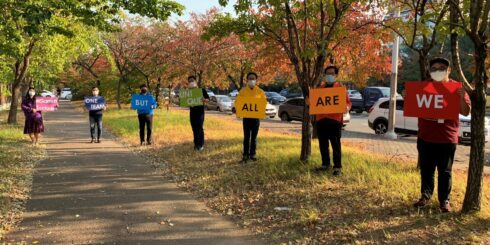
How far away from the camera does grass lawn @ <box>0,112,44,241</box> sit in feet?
18.6

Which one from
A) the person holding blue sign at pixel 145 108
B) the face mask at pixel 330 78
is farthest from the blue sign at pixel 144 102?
the face mask at pixel 330 78

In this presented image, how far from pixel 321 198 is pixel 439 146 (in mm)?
1702

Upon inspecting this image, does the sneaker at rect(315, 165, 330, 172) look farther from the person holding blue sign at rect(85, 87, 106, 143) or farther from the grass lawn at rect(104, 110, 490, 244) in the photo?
the person holding blue sign at rect(85, 87, 106, 143)

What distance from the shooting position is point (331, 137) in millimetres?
7012

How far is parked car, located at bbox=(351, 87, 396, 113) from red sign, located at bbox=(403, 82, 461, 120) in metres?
27.8

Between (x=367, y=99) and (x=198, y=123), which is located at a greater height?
(x=367, y=99)

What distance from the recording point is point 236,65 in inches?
1320

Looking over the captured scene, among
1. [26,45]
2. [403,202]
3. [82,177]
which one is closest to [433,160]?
[403,202]

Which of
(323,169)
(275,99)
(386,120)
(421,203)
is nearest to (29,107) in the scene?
(323,169)

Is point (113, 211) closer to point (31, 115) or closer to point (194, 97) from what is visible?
point (194, 97)

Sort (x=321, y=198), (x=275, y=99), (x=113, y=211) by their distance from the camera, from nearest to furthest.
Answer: (x=113, y=211)
(x=321, y=198)
(x=275, y=99)

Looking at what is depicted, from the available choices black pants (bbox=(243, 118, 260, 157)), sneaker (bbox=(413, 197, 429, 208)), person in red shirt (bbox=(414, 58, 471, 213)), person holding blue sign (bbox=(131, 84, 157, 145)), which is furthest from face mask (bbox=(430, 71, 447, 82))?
person holding blue sign (bbox=(131, 84, 157, 145))

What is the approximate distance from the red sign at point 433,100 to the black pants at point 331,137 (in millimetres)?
1693

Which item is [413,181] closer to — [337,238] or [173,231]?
[337,238]
